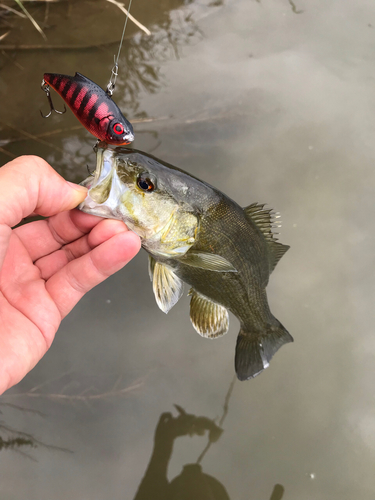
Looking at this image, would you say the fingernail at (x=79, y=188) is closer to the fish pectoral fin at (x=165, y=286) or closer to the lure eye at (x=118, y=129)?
the lure eye at (x=118, y=129)

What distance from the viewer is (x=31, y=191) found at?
53.1 inches

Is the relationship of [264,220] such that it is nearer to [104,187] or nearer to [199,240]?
[199,240]

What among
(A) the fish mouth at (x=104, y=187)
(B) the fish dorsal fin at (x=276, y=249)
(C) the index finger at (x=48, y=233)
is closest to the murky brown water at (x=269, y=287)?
(B) the fish dorsal fin at (x=276, y=249)

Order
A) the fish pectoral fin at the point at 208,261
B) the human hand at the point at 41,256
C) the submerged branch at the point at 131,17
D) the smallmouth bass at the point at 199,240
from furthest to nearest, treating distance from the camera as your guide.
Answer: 1. the submerged branch at the point at 131,17
2. the fish pectoral fin at the point at 208,261
3. the smallmouth bass at the point at 199,240
4. the human hand at the point at 41,256

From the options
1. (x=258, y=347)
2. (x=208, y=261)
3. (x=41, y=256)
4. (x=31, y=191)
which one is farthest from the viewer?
(x=258, y=347)

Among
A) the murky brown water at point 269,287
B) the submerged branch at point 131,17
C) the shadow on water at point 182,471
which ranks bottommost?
the shadow on water at point 182,471

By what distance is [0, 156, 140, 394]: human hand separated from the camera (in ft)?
4.44

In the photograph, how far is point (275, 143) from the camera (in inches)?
106

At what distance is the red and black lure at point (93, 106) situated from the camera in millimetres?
1241

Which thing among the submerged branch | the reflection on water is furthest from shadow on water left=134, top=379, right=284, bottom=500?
the submerged branch

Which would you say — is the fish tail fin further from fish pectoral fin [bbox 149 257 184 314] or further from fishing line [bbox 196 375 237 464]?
fishing line [bbox 196 375 237 464]

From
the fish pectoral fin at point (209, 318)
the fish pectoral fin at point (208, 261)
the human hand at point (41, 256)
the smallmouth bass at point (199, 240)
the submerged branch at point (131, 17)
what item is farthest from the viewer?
the submerged branch at point (131, 17)

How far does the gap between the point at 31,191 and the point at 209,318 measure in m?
1.18

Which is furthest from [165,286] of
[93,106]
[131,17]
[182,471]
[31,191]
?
[131,17]
